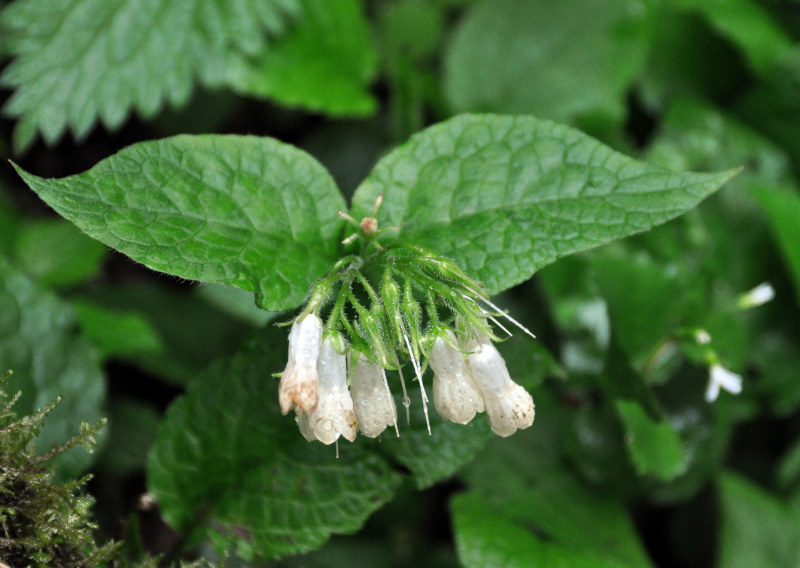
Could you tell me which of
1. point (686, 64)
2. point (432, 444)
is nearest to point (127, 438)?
point (432, 444)

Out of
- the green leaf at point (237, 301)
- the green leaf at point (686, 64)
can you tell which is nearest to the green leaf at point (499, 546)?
the green leaf at point (237, 301)

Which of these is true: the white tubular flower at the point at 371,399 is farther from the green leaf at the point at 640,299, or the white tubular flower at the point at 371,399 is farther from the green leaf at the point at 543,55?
the green leaf at the point at 543,55

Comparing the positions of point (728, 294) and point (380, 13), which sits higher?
point (380, 13)

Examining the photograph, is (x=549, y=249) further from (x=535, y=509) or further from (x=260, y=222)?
(x=535, y=509)

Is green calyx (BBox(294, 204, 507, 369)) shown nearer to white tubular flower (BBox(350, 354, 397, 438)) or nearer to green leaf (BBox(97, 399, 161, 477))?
white tubular flower (BBox(350, 354, 397, 438))

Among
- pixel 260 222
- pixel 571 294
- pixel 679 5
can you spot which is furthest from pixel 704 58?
pixel 260 222
